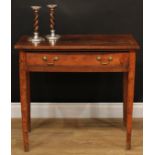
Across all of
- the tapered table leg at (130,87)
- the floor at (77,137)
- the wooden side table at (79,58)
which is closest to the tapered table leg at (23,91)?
the wooden side table at (79,58)

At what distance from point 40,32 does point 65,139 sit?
976 millimetres

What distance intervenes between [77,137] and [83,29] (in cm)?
95

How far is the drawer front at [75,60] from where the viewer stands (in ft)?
8.17

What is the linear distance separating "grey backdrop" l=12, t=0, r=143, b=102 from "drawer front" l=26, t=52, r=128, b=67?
780 mm

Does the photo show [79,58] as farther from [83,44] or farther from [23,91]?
[23,91]

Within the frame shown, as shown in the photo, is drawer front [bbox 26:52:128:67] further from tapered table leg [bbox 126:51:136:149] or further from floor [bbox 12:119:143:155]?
floor [bbox 12:119:143:155]

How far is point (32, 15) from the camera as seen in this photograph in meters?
3.24

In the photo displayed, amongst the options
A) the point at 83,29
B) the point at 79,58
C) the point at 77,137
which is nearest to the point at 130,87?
the point at 79,58

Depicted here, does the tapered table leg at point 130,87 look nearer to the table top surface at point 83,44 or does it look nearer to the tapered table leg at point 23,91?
the table top surface at point 83,44

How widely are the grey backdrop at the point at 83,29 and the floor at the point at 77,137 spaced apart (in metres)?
0.24

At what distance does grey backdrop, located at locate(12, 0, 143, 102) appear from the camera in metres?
3.22

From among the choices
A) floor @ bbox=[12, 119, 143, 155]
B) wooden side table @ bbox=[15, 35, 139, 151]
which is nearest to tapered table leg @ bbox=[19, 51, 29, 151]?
wooden side table @ bbox=[15, 35, 139, 151]
